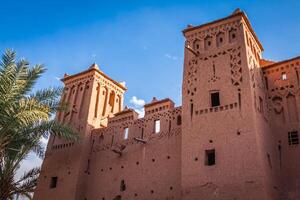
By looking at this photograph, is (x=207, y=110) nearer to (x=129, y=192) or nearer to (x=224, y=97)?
(x=224, y=97)

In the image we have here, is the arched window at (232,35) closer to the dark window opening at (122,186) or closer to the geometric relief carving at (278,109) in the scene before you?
the geometric relief carving at (278,109)

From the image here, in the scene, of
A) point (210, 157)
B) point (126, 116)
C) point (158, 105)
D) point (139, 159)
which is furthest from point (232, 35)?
point (139, 159)

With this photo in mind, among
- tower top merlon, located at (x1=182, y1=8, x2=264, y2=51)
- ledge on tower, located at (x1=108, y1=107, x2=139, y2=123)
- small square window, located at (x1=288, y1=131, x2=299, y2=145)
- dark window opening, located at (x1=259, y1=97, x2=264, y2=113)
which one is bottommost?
small square window, located at (x1=288, y1=131, x2=299, y2=145)

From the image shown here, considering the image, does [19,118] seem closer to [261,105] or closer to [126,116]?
[126,116]

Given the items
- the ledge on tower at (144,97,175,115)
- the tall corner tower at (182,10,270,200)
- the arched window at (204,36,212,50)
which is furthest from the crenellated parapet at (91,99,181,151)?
the arched window at (204,36,212,50)

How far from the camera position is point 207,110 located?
17.9 meters

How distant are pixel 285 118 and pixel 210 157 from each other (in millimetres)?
4345

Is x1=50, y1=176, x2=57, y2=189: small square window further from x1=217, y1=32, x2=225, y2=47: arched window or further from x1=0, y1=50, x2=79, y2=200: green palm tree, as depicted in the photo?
x1=217, y1=32, x2=225, y2=47: arched window

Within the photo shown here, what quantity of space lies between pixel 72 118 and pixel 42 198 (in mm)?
5239

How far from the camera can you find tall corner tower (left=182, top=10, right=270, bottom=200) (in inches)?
617

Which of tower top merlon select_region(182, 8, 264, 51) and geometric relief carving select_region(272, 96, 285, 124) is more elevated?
tower top merlon select_region(182, 8, 264, 51)

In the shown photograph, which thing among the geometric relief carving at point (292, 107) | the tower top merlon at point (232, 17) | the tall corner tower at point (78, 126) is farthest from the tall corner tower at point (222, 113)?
the tall corner tower at point (78, 126)

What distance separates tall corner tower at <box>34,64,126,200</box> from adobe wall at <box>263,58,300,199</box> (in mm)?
10408

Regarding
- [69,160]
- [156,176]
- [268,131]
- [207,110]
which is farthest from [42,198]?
[268,131]
